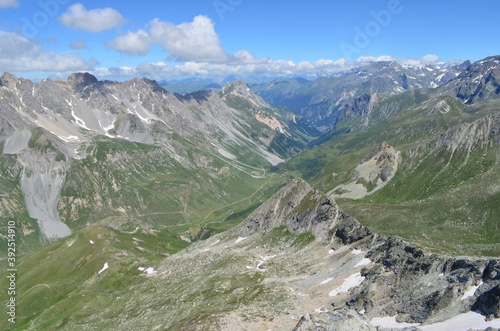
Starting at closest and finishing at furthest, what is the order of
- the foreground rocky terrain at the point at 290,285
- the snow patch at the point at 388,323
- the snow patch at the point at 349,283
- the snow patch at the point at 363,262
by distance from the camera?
the foreground rocky terrain at the point at 290,285 < the snow patch at the point at 388,323 < the snow patch at the point at 349,283 < the snow patch at the point at 363,262

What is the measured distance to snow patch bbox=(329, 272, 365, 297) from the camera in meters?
77.2

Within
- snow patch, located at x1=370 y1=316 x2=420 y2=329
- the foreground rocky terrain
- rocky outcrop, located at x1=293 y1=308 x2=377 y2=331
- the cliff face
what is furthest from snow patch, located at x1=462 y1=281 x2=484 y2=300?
rocky outcrop, located at x1=293 y1=308 x2=377 y2=331

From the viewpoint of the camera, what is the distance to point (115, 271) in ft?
529

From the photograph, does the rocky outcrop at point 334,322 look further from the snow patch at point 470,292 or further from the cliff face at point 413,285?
the snow patch at point 470,292

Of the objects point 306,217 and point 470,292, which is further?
point 306,217

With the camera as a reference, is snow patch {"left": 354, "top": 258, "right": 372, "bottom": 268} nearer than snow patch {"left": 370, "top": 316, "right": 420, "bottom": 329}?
No

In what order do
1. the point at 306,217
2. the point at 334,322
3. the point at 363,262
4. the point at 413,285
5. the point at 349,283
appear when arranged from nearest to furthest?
1. the point at 334,322
2. the point at 413,285
3. the point at 349,283
4. the point at 363,262
5. the point at 306,217

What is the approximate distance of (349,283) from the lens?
79.3m

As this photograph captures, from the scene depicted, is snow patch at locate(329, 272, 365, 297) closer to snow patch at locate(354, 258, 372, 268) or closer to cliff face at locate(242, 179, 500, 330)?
cliff face at locate(242, 179, 500, 330)

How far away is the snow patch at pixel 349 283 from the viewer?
7719 centimetres

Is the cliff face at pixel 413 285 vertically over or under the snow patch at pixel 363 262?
over

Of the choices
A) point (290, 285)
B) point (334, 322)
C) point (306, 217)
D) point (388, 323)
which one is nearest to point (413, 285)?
point (388, 323)

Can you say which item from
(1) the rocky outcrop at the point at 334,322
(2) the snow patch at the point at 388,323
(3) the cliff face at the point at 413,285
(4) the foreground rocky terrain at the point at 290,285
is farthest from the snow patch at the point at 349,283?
(1) the rocky outcrop at the point at 334,322

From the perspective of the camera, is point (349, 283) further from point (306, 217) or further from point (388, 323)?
point (306, 217)
